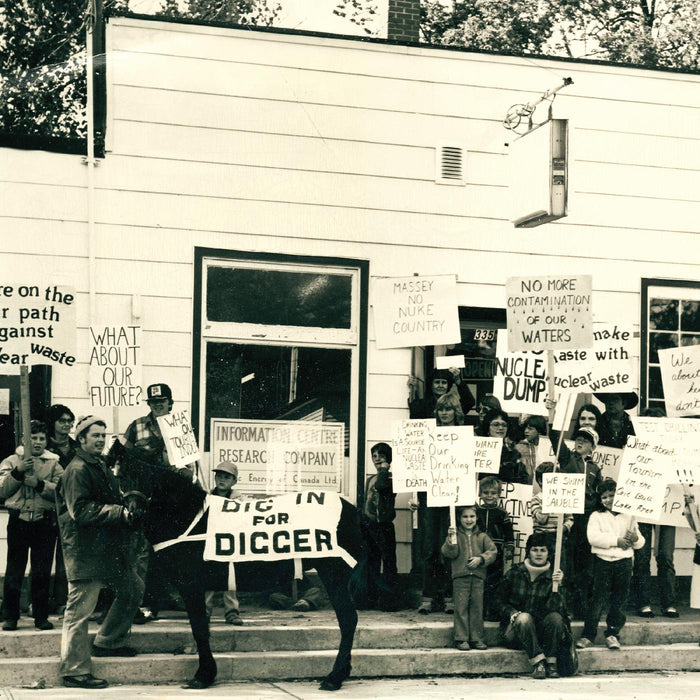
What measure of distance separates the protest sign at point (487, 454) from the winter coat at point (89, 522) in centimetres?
326

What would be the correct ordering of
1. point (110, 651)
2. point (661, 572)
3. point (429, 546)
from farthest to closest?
point (661, 572), point (429, 546), point (110, 651)

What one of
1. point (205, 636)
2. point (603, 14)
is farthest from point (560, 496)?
point (603, 14)

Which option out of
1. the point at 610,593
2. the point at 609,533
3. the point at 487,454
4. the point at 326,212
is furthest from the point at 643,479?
the point at 326,212

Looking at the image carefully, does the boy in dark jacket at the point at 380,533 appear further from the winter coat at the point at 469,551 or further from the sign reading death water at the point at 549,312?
the sign reading death water at the point at 549,312

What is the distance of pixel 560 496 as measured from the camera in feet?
30.5

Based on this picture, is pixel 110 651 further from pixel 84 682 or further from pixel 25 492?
pixel 25 492

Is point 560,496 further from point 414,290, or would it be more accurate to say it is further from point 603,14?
point 603,14

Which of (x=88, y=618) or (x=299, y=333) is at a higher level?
(x=299, y=333)

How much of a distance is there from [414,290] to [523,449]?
1741mm

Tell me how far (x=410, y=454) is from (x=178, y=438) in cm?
192

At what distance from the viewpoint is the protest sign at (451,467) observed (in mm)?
9453

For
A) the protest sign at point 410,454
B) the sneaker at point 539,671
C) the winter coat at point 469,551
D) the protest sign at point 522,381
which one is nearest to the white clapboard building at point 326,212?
the protest sign at point 522,381

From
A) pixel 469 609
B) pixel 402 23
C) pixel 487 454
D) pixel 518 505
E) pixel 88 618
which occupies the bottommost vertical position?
pixel 469 609

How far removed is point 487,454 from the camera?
10.2 meters
